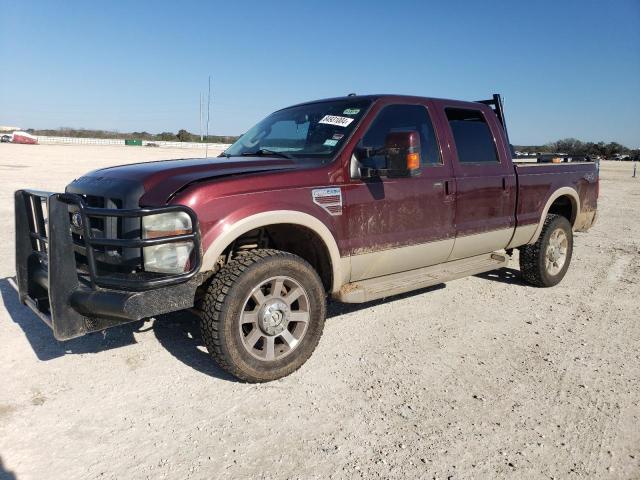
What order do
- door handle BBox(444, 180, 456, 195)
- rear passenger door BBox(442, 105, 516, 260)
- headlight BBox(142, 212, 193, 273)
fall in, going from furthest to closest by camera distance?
rear passenger door BBox(442, 105, 516, 260), door handle BBox(444, 180, 456, 195), headlight BBox(142, 212, 193, 273)

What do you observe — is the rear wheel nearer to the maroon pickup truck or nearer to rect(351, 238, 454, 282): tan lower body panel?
Result: the maroon pickup truck

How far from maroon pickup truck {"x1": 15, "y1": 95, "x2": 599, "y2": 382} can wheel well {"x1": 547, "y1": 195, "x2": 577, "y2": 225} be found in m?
1.37

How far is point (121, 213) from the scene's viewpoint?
2.84 m

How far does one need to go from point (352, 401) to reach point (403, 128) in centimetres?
241

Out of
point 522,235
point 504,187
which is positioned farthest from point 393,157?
point 522,235

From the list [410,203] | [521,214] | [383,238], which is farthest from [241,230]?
[521,214]

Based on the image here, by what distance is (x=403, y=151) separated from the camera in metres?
3.59

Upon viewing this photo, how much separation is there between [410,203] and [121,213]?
2.33 meters

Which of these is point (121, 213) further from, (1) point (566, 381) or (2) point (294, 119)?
(1) point (566, 381)

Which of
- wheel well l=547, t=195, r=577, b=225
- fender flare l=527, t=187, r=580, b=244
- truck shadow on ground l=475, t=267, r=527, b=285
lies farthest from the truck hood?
wheel well l=547, t=195, r=577, b=225

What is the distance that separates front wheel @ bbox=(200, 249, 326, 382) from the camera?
10.3 ft

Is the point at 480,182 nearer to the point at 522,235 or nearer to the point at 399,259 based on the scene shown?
the point at 522,235

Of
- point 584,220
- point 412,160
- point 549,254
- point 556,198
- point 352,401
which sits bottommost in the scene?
point 352,401

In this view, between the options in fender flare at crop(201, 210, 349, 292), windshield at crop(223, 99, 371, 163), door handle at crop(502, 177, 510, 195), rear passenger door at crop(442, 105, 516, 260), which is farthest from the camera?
door handle at crop(502, 177, 510, 195)
